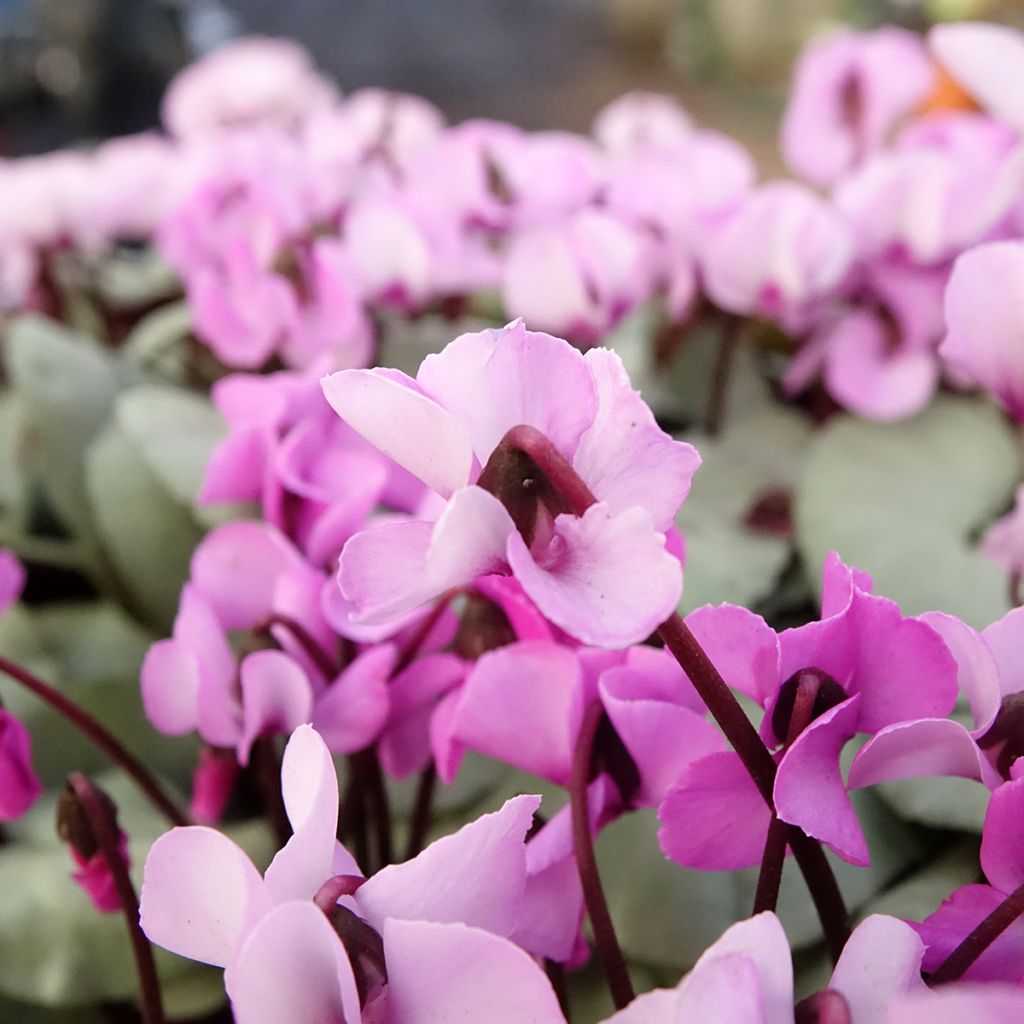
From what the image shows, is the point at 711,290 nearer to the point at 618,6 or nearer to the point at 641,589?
the point at 641,589

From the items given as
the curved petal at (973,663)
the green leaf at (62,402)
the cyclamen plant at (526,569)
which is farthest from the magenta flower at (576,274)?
the curved petal at (973,663)

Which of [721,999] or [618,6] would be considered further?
[618,6]

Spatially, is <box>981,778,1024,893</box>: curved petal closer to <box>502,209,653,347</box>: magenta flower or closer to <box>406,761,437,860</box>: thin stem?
<box>406,761,437,860</box>: thin stem

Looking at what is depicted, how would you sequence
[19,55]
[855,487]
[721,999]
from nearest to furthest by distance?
[721,999], [855,487], [19,55]

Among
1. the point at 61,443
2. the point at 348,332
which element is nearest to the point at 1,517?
the point at 61,443

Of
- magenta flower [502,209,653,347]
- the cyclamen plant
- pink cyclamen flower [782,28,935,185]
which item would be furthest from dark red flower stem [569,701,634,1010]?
pink cyclamen flower [782,28,935,185]

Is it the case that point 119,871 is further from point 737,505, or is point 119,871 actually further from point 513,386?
point 737,505
